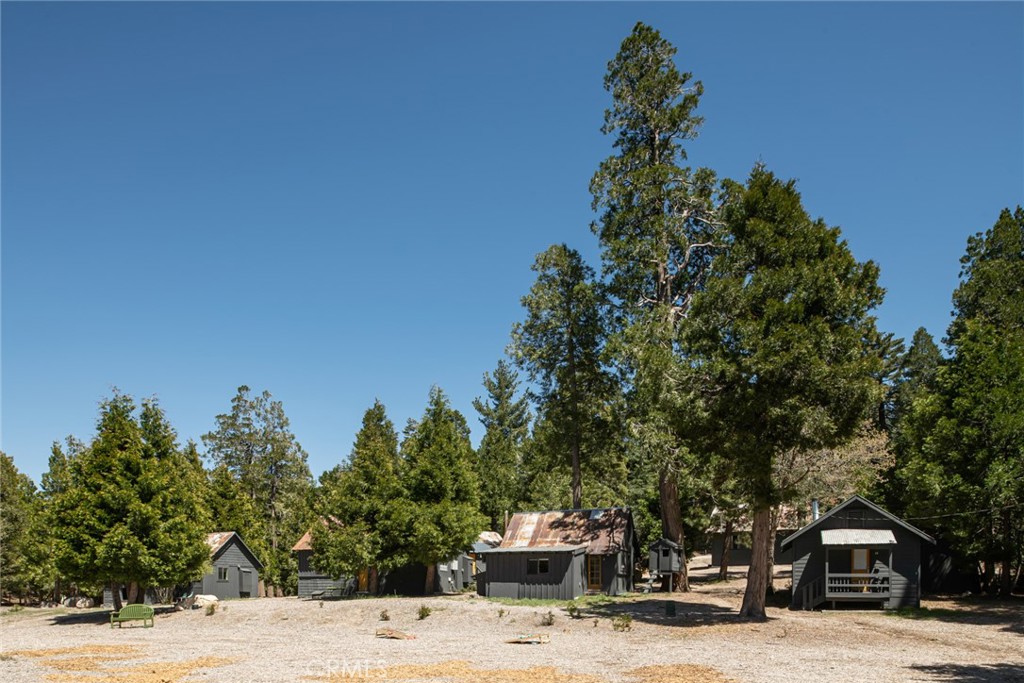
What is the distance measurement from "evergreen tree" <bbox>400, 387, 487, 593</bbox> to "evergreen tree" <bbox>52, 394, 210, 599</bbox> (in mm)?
11153

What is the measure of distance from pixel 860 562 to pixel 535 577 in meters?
16.0

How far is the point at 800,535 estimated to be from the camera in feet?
116

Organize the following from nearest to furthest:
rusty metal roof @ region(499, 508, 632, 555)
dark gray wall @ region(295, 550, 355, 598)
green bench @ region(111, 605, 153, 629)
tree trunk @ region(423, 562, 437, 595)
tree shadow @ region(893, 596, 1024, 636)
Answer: tree shadow @ region(893, 596, 1024, 636) → green bench @ region(111, 605, 153, 629) → rusty metal roof @ region(499, 508, 632, 555) → tree trunk @ region(423, 562, 437, 595) → dark gray wall @ region(295, 550, 355, 598)

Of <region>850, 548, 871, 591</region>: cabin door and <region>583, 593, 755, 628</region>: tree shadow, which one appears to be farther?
<region>850, 548, 871, 591</region>: cabin door

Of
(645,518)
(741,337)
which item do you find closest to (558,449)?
(645,518)

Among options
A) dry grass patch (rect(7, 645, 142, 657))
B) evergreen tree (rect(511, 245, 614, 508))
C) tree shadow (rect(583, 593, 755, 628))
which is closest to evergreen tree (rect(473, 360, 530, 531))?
evergreen tree (rect(511, 245, 614, 508))

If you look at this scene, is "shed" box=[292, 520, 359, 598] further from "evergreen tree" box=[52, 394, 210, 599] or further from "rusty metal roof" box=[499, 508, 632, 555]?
"rusty metal roof" box=[499, 508, 632, 555]

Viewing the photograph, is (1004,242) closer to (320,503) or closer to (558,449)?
(558,449)

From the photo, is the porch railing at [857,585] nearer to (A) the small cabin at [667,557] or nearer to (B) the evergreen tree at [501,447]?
(A) the small cabin at [667,557]

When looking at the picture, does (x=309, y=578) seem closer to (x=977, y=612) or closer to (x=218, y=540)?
(x=218, y=540)

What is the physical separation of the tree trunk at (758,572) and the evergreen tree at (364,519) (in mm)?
19933

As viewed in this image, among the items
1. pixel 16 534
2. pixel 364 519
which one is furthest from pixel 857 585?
pixel 16 534

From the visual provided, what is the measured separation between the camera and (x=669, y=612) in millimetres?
29750

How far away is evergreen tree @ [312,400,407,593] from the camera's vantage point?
42.4 meters
